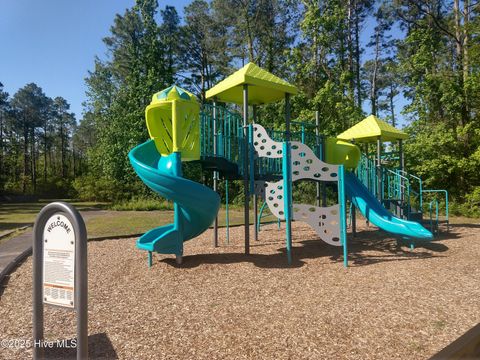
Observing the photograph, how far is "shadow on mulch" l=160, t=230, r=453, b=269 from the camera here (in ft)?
23.4

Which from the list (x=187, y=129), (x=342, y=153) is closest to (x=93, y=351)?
(x=187, y=129)

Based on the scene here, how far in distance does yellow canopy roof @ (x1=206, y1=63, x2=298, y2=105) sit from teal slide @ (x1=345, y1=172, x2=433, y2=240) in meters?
2.70

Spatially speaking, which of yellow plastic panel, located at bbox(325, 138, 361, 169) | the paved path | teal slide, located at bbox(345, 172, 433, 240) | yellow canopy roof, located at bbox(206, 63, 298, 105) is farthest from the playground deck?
yellow canopy roof, located at bbox(206, 63, 298, 105)

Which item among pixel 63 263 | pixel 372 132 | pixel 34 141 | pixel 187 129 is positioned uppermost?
pixel 34 141

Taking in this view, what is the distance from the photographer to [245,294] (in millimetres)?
5113

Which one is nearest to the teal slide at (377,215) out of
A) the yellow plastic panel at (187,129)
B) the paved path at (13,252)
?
the yellow plastic panel at (187,129)

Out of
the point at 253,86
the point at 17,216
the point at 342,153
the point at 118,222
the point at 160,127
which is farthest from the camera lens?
the point at 17,216

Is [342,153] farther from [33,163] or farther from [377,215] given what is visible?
[33,163]

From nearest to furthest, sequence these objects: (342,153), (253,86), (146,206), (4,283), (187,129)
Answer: (4,283) → (187,129) → (253,86) → (342,153) → (146,206)

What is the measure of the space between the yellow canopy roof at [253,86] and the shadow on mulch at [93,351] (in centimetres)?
545

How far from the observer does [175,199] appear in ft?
20.5

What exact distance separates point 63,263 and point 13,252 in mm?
7151

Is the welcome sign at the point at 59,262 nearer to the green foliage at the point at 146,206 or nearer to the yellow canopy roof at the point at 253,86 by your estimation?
the yellow canopy roof at the point at 253,86

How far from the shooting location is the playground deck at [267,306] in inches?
134
